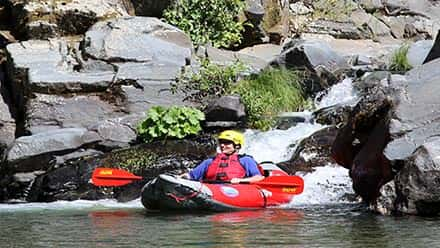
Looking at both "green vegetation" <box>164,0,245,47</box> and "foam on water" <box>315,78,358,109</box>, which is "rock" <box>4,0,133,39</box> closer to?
"green vegetation" <box>164,0,245,47</box>

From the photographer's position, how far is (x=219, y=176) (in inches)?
335

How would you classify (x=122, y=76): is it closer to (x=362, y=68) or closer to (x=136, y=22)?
(x=136, y=22)

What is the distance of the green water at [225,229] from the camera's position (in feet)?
18.5

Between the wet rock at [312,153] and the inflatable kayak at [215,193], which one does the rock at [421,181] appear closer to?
the inflatable kayak at [215,193]

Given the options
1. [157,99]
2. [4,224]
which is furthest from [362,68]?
[4,224]

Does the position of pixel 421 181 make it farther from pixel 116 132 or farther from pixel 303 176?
pixel 116 132

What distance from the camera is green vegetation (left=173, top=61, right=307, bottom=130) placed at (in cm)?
1243

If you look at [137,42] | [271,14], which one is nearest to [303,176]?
[137,42]

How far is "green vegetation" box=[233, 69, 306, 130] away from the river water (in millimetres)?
2353

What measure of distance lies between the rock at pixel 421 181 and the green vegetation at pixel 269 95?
4.93 metres

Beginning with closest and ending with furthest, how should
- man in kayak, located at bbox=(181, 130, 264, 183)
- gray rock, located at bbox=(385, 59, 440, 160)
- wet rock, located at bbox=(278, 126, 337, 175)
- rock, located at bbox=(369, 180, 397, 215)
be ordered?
rock, located at bbox=(369, 180, 397, 215) → gray rock, located at bbox=(385, 59, 440, 160) → man in kayak, located at bbox=(181, 130, 264, 183) → wet rock, located at bbox=(278, 126, 337, 175)

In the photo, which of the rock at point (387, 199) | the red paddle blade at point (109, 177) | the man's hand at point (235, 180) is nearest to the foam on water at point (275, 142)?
the man's hand at point (235, 180)

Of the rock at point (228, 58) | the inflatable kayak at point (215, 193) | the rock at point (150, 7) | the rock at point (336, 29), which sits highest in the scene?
the rock at point (150, 7)

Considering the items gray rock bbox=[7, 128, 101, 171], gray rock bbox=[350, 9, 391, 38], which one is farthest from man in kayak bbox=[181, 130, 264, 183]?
gray rock bbox=[350, 9, 391, 38]
